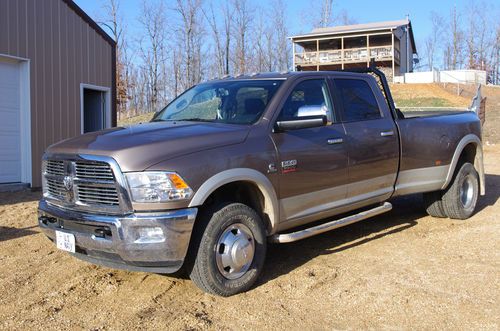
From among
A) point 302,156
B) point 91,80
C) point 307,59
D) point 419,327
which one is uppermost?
point 307,59

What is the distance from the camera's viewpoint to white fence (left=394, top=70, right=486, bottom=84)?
134 feet

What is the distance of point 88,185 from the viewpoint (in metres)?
4.06

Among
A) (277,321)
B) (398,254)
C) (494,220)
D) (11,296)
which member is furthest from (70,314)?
(494,220)

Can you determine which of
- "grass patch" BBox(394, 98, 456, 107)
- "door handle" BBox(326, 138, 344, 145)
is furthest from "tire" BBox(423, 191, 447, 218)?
"grass patch" BBox(394, 98, 456, 107)

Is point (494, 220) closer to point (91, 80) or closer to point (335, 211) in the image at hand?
point (335, 211)

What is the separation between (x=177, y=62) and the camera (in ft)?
164

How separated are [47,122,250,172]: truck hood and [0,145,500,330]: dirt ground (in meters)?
1.21

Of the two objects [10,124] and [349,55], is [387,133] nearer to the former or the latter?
[10,124]

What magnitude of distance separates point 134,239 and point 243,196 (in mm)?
1189

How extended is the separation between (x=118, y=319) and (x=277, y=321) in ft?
3.95

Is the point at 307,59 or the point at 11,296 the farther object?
the point at 307,59

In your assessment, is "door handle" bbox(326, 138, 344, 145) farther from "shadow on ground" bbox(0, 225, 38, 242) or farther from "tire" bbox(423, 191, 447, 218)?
"shadow on ground" bbox(0, 225, 38, 242)

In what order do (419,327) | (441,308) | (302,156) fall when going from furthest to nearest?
(302,156)
(441,308)
(419,327)

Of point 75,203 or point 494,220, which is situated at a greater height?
point 75,203
